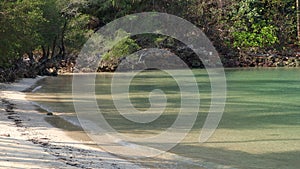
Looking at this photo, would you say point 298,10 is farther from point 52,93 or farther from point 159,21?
point 52,93

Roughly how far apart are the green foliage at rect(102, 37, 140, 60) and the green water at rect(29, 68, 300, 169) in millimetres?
13015

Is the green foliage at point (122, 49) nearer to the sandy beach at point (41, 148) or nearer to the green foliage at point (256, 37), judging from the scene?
the green foliage at point (256, 37)

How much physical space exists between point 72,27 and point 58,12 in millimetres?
2540

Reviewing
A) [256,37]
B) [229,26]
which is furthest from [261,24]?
[229,26]

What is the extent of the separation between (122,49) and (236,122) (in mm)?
24568

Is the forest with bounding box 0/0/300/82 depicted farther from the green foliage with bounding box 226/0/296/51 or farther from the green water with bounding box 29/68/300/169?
the green water with bounding box 29/68/300/169

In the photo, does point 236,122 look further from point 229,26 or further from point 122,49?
point 229,26

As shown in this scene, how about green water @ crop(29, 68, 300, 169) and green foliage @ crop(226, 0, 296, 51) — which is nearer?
green water @ crop(29, 68, 300, 169)

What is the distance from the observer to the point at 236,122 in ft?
45.7

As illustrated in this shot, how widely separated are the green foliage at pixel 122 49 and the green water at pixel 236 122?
13015mm

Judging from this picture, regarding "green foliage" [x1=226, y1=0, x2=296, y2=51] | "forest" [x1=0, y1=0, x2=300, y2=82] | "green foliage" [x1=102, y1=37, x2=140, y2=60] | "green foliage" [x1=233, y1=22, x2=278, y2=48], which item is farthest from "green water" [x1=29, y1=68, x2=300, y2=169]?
"green foliage" [x1=226, y1=0, x2=296, y2=51]

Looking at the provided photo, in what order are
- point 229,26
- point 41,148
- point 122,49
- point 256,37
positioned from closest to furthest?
point 41,148, point 122,49, point 256,37, point 229,26

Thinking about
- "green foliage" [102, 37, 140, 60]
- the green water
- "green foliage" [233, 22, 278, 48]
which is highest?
"green foliage" [233, 22, 278, 48]

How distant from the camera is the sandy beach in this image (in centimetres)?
803
